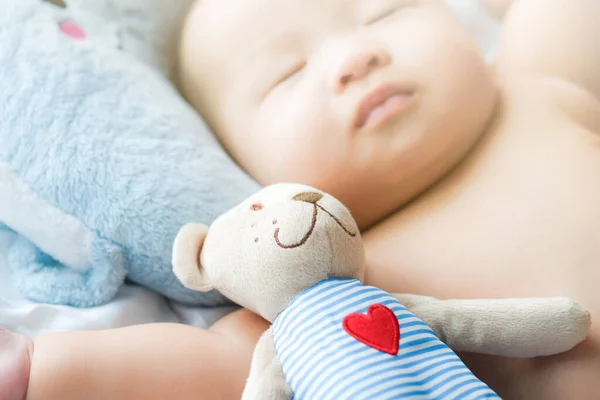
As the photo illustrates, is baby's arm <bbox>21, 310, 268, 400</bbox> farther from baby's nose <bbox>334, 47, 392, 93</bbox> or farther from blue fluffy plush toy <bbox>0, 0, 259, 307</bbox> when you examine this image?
baby's nose <bbox>334, 47, 392, 93</bbox>

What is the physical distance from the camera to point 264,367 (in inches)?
21.6

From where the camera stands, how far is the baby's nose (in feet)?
2.57

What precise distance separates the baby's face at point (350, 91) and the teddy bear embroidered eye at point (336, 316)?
0.58 feet

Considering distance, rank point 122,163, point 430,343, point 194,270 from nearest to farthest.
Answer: point 430,343 < point 194,270 < point 122,163

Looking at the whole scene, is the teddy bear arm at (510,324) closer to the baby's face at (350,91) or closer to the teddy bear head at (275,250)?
the teddy bear head at (275,250)

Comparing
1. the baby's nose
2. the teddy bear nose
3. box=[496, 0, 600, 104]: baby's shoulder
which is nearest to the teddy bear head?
the teddy bear nose

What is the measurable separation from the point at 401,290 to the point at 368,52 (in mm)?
323

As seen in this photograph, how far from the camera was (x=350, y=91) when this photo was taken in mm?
785

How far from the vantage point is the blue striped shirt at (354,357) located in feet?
1.59

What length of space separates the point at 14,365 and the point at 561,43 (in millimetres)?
865

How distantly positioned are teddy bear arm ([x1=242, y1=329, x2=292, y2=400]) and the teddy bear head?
0.15ft

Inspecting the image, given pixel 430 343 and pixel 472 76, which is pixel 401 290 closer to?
pixel 430 343

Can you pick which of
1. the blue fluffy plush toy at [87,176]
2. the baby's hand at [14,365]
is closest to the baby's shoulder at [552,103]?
the blue fluffy plush toy at [87,176]

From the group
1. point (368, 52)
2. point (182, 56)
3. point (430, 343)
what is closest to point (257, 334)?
point (430, 343)
